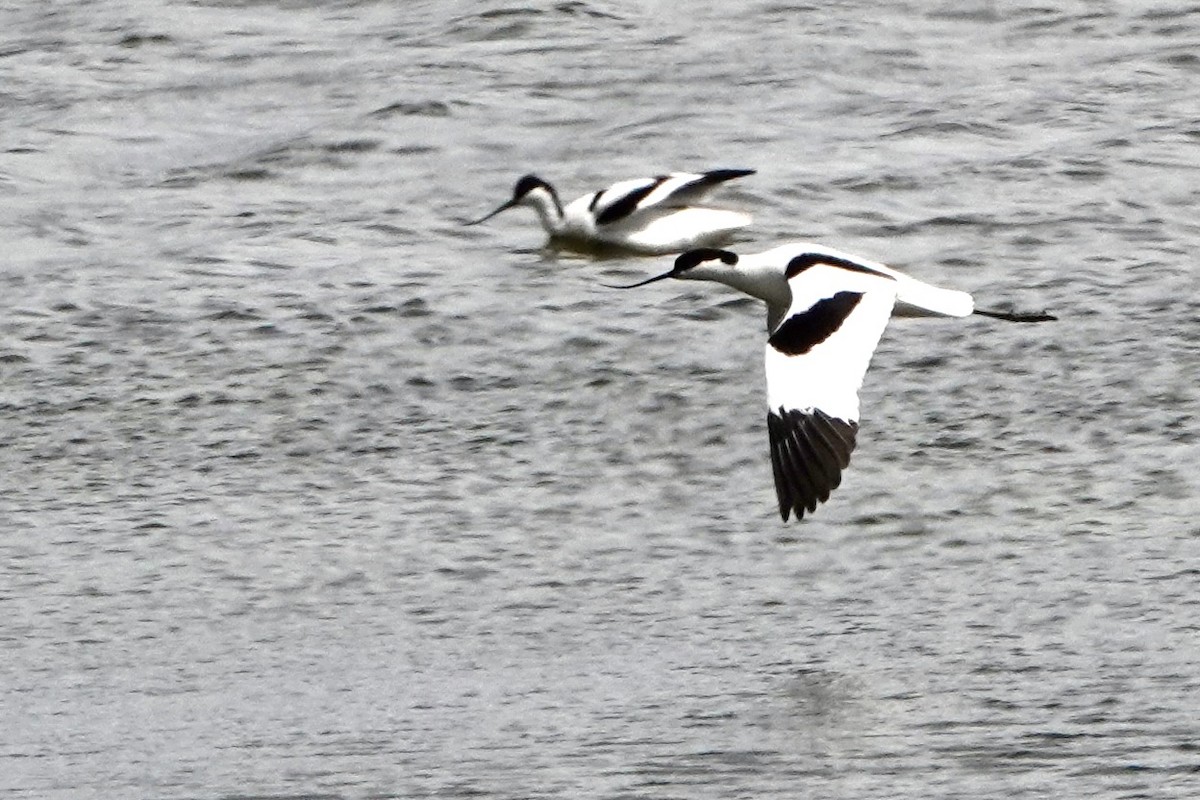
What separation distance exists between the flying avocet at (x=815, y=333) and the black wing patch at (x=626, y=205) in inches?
88.6

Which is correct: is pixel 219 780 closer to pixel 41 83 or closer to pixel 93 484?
pixel 93 484

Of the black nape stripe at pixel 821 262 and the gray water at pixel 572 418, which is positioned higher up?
the black nape stripe at pixel 821 262

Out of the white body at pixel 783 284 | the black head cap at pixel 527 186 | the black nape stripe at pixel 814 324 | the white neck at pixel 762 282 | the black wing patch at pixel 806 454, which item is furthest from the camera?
the black head cap at pixel 527 186

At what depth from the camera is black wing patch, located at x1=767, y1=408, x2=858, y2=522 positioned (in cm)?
652

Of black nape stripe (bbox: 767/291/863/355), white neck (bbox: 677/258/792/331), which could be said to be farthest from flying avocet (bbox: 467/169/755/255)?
black nape stripe (bbox: 767/291/863/355)

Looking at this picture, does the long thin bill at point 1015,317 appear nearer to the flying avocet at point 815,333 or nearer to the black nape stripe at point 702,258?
the flying avocet at point 815,333

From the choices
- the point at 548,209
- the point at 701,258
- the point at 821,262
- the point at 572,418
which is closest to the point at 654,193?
the point at 548,209

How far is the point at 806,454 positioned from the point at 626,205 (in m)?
4.62

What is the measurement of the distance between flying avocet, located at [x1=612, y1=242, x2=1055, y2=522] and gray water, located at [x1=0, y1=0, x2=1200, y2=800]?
361mm

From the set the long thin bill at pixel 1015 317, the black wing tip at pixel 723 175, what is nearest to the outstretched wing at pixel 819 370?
the long thin bill at pixel 1015 317

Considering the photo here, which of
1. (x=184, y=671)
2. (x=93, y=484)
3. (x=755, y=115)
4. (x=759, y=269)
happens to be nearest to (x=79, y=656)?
(x=184, y=671)

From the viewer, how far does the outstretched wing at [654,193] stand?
1103 cm

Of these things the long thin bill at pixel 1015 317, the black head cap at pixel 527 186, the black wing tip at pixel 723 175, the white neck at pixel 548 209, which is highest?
the long thin bill at pixel 1015 317

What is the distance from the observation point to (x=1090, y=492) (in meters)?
7.60
